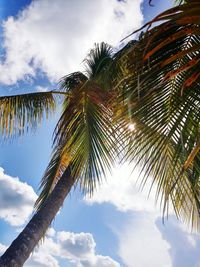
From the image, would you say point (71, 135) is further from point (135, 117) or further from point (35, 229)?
point (135, 117)

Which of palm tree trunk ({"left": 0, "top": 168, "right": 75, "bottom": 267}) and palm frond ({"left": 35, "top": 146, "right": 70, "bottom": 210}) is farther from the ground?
palm frond ({"left": 35, "top": 146, "right": 70, "bottom": 210})

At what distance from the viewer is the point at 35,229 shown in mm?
6367

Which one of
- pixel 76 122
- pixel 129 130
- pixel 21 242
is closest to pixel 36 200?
pixel 21 242

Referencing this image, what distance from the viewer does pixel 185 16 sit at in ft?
5.15

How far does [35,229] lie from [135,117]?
3952mm

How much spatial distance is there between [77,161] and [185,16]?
471cm

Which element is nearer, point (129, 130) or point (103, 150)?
point (129, 130)

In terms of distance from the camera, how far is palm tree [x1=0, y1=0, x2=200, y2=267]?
7.23ft

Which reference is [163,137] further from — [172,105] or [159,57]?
[159,57]

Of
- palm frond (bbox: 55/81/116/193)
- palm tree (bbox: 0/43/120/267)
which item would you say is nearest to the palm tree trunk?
palm tree (bbox: 0/43/120/267)

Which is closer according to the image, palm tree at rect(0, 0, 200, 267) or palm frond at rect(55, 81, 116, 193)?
palm tree at rect(0, 0, 200, 267)

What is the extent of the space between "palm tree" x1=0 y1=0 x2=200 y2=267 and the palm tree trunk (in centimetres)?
2

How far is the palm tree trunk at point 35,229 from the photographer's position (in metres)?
5.75

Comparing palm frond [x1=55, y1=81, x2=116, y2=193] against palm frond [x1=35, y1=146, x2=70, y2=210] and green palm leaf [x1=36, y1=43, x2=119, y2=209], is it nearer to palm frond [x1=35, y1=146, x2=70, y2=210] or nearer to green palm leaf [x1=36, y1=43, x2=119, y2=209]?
green palm leaf [x1=36, y1=43, x2=119, y2=209]
